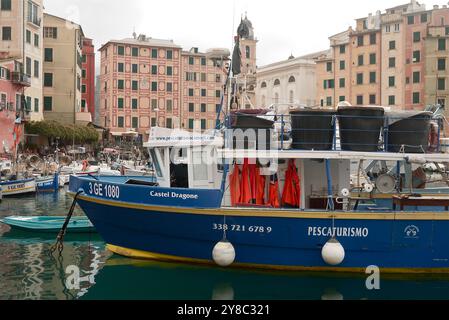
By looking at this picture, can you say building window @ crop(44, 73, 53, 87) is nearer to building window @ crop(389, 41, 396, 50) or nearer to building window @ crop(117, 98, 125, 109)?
building window @ crop(117, 98, 125, 109)

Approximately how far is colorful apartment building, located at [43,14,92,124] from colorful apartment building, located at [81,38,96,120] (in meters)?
16.3

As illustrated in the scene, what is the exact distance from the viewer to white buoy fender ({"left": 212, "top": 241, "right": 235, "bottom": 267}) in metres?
11.0

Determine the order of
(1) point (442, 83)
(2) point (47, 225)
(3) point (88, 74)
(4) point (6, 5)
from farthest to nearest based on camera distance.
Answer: (3) point (88, 74)
(1) point (442, 83)
(4) point (6, 5)
(2) point (47, 225)

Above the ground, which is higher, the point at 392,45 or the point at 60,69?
the point at 392,45

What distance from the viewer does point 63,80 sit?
179 ft

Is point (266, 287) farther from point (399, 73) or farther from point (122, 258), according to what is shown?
point (399, 73)

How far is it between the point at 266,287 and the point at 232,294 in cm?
80

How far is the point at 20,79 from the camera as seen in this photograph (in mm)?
42406

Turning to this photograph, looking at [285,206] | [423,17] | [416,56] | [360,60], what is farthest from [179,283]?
[360,60]

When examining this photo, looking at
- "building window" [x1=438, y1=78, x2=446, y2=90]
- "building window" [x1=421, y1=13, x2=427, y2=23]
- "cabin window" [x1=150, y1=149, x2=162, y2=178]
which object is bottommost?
"cabin window" [x1=150, y1=149, x2=162, y2=178]

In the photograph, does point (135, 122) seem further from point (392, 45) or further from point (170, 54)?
point (392, 45)

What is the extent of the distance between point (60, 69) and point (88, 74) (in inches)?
700

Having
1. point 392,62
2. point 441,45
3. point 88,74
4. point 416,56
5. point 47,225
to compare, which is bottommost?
point 47,225

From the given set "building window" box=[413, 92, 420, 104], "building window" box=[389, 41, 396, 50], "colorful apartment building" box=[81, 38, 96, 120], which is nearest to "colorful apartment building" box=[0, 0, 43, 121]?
"colorful apartment building" box=[81, 38, 96, 120]
